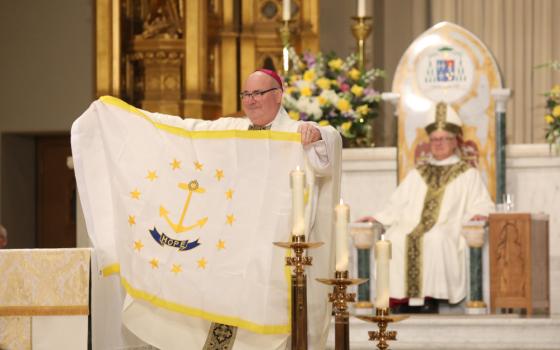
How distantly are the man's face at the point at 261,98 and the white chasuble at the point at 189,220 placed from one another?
0.53 feet

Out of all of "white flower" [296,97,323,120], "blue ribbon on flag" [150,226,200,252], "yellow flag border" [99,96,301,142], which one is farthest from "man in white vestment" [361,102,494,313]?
"blue ribbon on flag" [150,226,200,252]

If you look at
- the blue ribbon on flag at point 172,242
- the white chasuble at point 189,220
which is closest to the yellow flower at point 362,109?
the white chasuble at point 189,220

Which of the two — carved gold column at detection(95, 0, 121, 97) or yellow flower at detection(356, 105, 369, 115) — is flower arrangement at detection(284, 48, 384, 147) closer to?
yellow flower at detection(356, 105, 369, 115)

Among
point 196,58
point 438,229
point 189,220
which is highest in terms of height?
point 196,58

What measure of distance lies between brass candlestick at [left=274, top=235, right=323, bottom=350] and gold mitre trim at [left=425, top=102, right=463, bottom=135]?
182 inches

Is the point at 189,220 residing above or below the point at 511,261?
above

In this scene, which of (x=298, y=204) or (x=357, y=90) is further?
(x=357, y=90)

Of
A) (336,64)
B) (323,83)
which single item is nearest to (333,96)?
(323,83)

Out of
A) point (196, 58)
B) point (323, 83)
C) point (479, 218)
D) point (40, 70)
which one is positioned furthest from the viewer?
point (40, 70)

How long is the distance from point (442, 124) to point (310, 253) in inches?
133

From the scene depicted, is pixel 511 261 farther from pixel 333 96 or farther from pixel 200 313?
pixel 200 313

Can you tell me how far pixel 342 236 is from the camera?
3568 millimetres

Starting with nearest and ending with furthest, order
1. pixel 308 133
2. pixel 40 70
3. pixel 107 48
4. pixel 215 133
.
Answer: pixel 308 133 → pixel 215 133 → pixel 107 48 → pixel 40 70

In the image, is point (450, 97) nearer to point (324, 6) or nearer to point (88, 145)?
point (324, 6)
